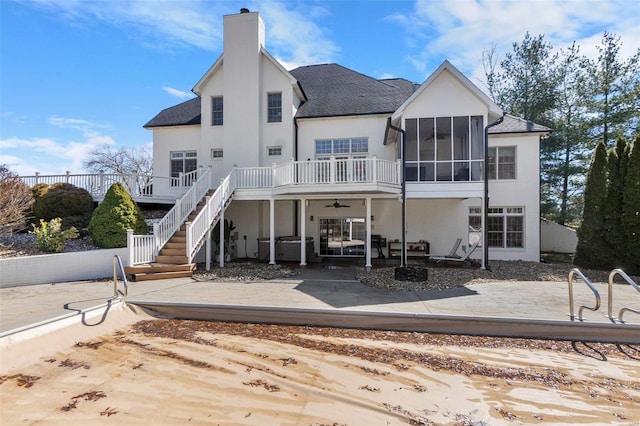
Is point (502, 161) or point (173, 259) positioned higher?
point (502, 161)

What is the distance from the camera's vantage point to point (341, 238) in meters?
15.6

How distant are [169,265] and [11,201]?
5.65 metres

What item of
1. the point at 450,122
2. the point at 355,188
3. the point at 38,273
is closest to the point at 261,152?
the point at 355,188

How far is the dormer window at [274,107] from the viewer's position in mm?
15438

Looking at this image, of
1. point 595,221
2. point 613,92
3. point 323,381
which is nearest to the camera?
point 323,381

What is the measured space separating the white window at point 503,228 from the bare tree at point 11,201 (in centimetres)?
1735

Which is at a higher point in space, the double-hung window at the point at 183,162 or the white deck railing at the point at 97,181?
the double-hung window at the point at 183,162

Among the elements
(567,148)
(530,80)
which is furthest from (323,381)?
(530,80)

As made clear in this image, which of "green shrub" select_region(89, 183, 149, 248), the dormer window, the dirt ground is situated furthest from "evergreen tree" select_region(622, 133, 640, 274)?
"green shrub" select_region(89, 183, 149, 248)

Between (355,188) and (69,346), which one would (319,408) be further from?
(355,188)

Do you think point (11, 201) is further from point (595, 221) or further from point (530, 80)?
point (530, 80)

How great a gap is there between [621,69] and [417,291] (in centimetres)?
2408

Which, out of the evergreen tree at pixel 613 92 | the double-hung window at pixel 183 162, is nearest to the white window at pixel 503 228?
the evergreen tree at pixel 613 92

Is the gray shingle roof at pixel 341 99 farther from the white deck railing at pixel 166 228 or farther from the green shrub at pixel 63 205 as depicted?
the green shrub at pixel 63 205
